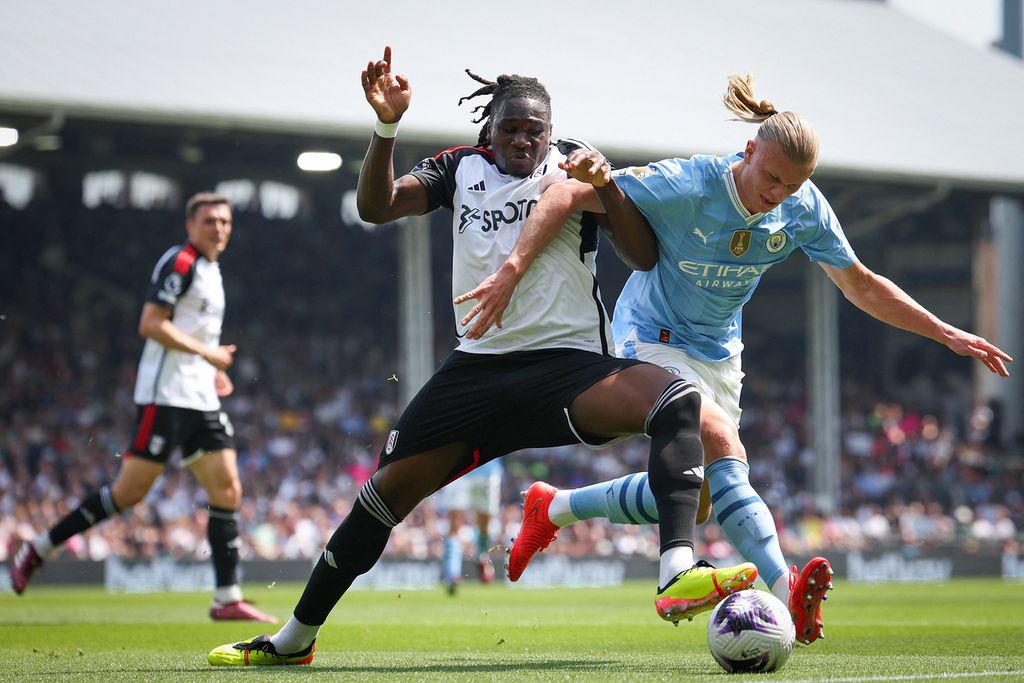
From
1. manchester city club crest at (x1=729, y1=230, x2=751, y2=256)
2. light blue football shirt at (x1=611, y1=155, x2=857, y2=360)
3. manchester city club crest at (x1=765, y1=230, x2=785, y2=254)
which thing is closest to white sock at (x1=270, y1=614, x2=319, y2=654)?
light blue football shirt at (x1=611, y1=155, x2=857, y2=360)

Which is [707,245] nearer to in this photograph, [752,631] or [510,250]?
[510,250]

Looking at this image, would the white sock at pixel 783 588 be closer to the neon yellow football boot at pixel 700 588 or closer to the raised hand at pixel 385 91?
the neon yellow football boot at pixel 700 588

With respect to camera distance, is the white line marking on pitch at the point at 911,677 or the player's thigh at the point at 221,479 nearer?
the white line marking on pitch at the point at 911,677

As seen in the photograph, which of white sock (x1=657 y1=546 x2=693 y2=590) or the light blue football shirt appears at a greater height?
the light blue football shirt

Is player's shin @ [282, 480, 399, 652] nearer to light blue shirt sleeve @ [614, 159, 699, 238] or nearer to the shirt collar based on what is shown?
light blue shirt sleeve @ [614, 159, 699, 238]

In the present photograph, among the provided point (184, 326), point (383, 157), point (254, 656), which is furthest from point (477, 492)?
point (383, 157)

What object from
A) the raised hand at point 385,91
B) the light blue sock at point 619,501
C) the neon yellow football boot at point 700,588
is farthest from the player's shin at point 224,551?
the neon yellow football boot at point 700,588

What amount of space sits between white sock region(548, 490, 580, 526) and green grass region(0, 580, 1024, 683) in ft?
1.96

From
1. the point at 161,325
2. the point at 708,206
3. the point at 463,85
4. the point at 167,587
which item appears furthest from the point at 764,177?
the point at 463,85

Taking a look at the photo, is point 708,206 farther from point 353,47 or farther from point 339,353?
point 339,353

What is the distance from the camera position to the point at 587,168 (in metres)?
5.18

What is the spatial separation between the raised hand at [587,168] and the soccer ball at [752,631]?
1.59 m

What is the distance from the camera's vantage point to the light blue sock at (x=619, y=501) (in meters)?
6.37

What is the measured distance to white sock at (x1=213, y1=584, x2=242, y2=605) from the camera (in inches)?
357
